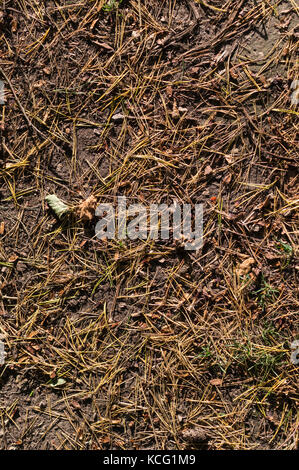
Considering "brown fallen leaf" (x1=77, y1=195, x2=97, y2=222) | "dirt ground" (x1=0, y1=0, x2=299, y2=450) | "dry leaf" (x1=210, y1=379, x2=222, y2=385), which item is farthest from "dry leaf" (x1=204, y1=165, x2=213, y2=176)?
"dry leaf" (x1=210, y1=379, x2=222, y2=385)

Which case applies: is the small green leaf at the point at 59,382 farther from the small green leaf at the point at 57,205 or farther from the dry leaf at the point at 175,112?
the dry leaf at the point at 175,112

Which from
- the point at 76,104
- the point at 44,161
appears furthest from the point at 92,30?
the point at 44,161

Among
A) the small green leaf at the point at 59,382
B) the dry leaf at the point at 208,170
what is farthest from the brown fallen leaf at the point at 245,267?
the small green leaf at the point at 59,382

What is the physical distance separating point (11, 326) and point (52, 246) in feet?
1.64

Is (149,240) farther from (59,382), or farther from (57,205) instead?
(59,382)

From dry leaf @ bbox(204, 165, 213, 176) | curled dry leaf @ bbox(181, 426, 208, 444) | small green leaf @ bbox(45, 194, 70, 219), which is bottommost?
curled dry leaf @ bbox(181, 426, 208, 444)

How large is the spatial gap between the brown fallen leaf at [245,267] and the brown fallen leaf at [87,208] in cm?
85

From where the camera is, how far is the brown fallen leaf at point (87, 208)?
6.87 feet

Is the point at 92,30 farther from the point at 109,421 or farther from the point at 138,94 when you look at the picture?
the point at 109,421

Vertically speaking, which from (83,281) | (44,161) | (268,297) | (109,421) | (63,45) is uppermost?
(63,45)

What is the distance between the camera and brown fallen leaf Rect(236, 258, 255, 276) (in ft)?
6.79

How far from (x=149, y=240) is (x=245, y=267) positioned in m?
0.54

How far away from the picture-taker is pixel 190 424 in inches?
82.2

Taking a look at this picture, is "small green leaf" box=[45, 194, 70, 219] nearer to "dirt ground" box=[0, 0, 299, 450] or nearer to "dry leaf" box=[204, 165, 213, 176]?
"dirt ground" box=[0, 0, 299, 450]
